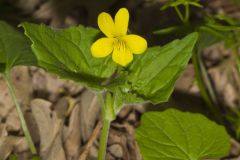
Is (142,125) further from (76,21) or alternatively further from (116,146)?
(76,21)

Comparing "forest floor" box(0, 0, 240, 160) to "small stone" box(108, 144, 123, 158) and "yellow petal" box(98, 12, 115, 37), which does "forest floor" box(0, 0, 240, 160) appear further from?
"yellow petal" box(98, 12, 115, 37)

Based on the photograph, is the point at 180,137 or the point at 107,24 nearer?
the point at 107,24

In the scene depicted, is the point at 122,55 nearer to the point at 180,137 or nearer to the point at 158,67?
the point at 158,67

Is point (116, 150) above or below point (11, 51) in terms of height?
below

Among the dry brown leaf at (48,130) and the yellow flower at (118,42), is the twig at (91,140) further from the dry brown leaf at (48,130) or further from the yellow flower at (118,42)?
the yellow flower at (118,42)

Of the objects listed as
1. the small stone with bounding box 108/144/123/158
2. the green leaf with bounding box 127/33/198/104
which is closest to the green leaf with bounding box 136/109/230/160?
the green leaf with bounding box 127/33/198/104

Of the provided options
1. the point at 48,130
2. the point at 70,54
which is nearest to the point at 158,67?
the point at 70,54
